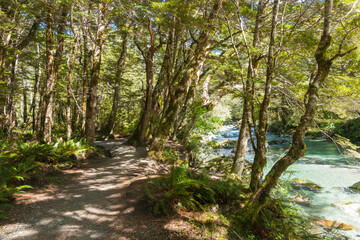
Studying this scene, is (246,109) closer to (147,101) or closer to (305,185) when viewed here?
(147,101)

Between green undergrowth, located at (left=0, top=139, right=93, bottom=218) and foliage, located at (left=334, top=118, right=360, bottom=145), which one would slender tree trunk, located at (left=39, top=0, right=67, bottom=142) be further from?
foliage, located at (left=334, top=118, right=360, bottom=145)

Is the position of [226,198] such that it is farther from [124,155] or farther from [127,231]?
[124,155]

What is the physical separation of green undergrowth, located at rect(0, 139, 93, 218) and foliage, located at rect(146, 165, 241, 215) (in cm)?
311

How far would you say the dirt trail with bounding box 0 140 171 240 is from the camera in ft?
10.9

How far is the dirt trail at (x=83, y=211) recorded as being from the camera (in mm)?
3314

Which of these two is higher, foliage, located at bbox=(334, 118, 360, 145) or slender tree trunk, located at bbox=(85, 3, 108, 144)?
slender tree trunk, located at bbox=(85, 3, 108, 144)

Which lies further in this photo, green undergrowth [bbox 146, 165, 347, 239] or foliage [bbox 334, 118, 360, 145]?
foliage [bbox 334, 118, 360, 145]

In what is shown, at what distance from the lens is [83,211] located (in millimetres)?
4047

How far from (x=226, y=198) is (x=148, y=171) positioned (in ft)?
10.2

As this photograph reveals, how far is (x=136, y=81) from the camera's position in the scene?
2119 centimetres

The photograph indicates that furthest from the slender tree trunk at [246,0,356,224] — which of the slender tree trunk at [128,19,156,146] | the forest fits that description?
the slender tree trunk at [128,19,156,146]

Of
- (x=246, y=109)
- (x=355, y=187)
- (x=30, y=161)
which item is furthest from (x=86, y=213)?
(x=355, y=187)

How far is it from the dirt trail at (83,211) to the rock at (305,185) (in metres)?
8.23

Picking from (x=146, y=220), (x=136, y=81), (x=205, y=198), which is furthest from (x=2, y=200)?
(x=136, y=81)
